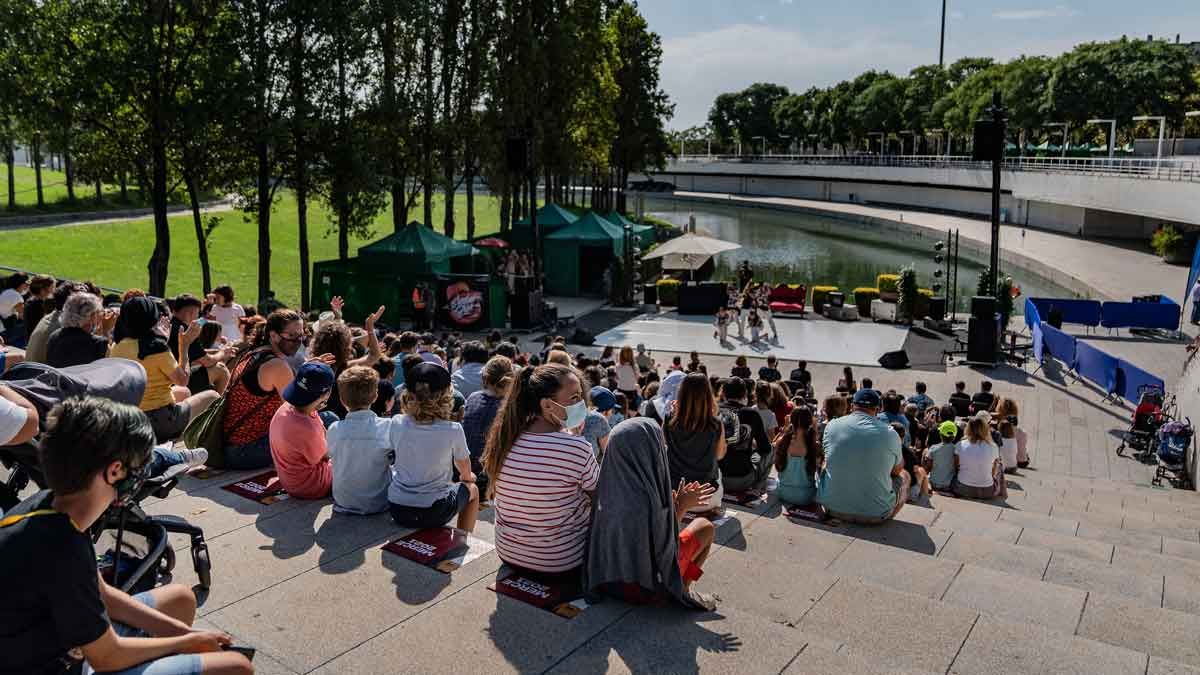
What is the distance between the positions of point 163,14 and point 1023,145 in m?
69.2

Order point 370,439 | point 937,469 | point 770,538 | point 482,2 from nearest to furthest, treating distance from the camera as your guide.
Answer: point 370,439 → point 770,538 → point 937,469 → point 482,2

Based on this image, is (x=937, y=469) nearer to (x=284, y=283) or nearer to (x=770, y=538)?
(x=770, y=538)

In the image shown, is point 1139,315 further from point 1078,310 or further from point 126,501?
point 126,501

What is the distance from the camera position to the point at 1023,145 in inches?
2913

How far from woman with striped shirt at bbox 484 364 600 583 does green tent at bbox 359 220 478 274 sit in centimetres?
1892

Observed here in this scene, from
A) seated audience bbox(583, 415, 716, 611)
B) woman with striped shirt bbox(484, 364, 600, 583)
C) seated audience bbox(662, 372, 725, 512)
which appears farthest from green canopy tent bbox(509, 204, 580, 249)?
seated audience bbox(583, 415, 716, 611)

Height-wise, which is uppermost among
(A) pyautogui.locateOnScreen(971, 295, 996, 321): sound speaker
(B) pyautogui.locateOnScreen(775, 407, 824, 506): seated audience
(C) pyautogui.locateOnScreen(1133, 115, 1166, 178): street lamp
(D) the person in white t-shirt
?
(C) pyautogui.locateOnScreen(1133, 115, 1166, 178): street lamp

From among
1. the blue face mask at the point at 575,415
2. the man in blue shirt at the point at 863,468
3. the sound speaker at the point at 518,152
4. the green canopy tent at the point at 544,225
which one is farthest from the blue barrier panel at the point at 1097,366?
the green canopy tent at the point at 544,225

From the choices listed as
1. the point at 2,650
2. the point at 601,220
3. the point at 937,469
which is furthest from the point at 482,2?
the point at 2,650

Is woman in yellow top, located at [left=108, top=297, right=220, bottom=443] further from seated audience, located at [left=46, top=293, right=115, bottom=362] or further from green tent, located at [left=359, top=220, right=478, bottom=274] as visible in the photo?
green tent, located at [left=359, top=220, right=478, bottom=274]

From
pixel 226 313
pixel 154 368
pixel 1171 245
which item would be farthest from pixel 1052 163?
pixel 154 368

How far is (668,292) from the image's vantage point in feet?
93.0

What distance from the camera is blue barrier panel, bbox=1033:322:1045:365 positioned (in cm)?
2005

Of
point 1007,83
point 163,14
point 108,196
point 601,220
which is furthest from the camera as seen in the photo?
point 1007,83
